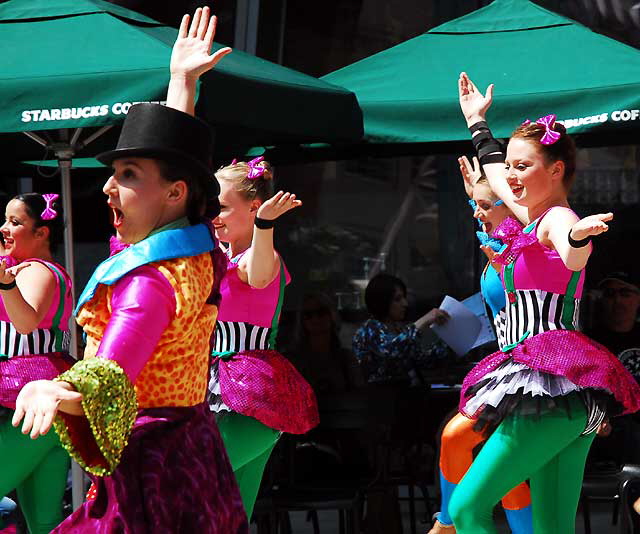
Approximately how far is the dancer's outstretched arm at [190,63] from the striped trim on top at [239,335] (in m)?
1.72

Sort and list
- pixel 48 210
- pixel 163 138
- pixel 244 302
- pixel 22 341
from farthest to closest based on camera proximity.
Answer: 1. pixel 48 210
2. pixel 22 341
3. pixel 244 302
4. pixel 163 138

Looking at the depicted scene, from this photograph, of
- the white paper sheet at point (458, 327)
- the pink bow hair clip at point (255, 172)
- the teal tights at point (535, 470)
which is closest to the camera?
the teal tights at point (535, 470)

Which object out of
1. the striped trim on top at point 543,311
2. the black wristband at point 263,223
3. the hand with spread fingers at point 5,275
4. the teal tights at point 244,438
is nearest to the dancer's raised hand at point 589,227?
the striped trim on top at point 543,311

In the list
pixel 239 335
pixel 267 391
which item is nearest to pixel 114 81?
pixel 239 335

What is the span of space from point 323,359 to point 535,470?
2761mm

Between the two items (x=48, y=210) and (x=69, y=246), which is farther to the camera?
(x=69, y=246)

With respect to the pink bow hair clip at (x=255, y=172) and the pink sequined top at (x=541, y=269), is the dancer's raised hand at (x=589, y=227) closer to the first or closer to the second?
the pink sequined top at (x=541, y=269)

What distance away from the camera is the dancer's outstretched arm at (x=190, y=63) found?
11.1 feet

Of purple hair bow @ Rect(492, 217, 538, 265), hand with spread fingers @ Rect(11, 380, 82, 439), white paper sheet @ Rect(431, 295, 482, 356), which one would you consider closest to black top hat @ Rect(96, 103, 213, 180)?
hand with spread fingers @ Rect(11, 380, 82, 439)

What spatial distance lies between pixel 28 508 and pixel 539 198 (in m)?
2.56

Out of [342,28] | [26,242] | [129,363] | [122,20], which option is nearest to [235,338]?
[26,242]

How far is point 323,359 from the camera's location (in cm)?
702

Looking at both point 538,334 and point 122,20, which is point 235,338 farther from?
point 122,20

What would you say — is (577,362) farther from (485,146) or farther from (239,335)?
(239,335)
